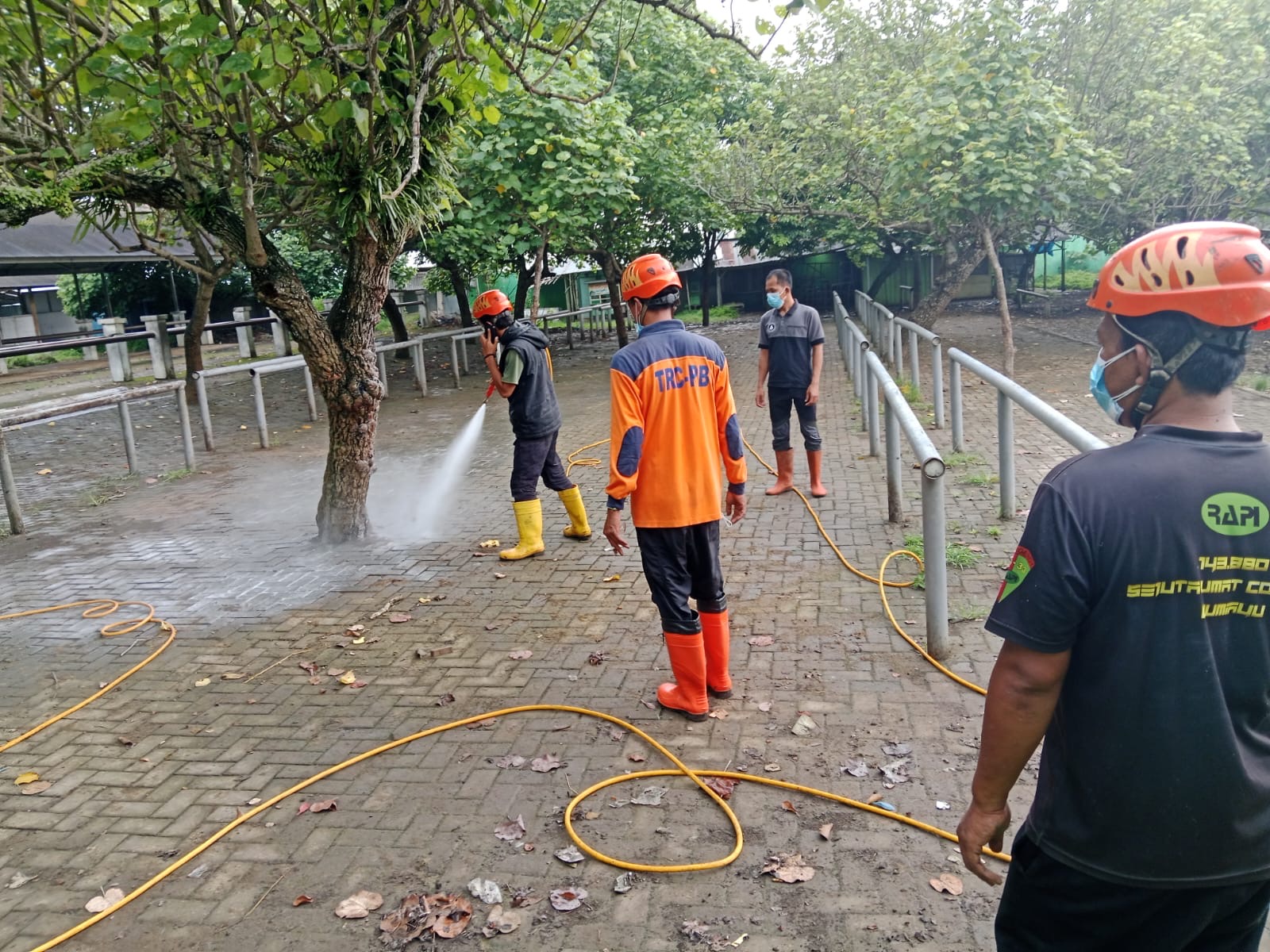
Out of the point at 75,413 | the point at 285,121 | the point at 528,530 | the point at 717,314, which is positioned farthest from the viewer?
the point at 717,314

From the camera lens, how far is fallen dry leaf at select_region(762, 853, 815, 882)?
11.1ft

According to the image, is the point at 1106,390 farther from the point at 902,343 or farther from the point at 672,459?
the point at 902,343

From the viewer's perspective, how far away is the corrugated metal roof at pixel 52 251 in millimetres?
18094

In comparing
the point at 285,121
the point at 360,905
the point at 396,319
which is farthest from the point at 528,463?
the point at 396,319

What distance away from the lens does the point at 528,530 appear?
725 centimetres

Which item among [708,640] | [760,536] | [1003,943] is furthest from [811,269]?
[1003,943]

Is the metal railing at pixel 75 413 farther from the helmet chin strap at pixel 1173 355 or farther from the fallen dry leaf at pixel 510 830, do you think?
the helmet chin strap at pixel 1173 355

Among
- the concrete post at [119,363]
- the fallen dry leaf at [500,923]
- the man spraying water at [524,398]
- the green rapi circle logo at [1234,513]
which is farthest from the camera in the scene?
the concrete post at [119,363]

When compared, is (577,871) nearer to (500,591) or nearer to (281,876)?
(281,876)

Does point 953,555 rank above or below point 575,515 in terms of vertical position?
below

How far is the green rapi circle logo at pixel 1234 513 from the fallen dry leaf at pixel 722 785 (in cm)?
250

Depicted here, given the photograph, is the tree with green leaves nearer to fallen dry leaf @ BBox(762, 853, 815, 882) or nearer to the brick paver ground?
the brick paver ground

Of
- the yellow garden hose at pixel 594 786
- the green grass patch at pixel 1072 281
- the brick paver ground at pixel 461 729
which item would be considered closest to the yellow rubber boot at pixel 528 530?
the brick paver ground at pixel 461 729

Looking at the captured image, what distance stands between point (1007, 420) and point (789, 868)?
4.30 metres
